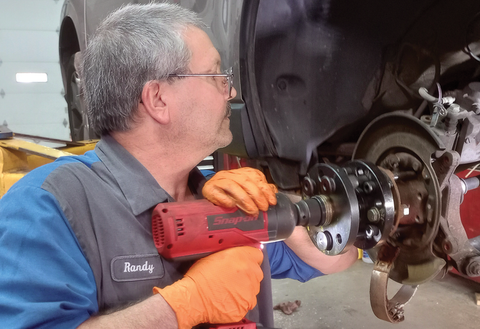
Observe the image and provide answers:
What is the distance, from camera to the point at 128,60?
0.88 m

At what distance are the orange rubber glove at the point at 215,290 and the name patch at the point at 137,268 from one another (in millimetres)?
44

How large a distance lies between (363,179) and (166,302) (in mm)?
504

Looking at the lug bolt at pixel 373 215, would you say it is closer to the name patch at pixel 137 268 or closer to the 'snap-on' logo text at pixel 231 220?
the 'snap-on' logo text at pixel 231 220

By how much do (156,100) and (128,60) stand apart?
0.11 metres

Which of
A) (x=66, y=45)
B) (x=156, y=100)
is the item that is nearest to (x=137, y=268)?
(x=156, y=100)

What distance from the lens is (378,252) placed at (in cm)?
97

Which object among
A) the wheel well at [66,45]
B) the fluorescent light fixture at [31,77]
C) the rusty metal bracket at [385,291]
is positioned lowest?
the rusty metal bracket at [385,291]

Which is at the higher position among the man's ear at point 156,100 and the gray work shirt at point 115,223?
the man's ear at point 156,100

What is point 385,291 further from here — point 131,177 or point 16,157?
point 16,157

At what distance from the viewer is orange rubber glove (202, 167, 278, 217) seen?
0.77m

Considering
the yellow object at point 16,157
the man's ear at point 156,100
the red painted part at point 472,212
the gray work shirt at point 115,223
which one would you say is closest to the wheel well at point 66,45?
the yellow object at point 16,157

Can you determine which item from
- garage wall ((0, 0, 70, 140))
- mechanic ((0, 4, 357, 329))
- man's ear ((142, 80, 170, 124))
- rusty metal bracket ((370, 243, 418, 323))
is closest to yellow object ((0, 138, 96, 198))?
mechanic ((0, 4, 357, 329))

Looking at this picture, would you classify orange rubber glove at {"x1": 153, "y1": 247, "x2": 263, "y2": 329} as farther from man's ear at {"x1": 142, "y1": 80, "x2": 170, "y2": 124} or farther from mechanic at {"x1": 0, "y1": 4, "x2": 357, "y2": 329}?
man's ear at {"x1": 142, "y1": 80, "x2": 170, "y2": 124}

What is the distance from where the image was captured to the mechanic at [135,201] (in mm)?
638
